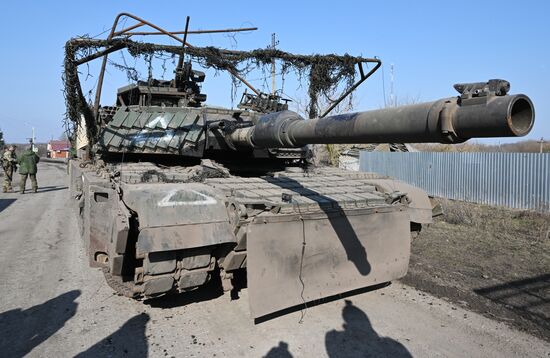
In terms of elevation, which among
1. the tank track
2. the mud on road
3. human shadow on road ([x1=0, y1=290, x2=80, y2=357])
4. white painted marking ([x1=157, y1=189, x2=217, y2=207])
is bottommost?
the mud on road

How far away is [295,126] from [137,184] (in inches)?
86.9

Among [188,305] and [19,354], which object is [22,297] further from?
[188,305]

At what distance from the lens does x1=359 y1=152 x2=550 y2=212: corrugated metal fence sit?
41.3 feet

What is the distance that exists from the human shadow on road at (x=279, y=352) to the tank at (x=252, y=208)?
0.39 metres

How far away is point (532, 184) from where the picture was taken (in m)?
12.7

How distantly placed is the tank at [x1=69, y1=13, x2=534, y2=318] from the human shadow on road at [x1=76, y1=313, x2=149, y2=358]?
0.37 m

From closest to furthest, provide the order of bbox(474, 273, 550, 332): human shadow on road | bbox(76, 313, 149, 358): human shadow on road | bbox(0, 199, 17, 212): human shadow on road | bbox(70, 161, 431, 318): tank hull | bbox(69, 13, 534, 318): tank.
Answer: bbox(69, 13, 534, 318): tank < bbox(76, 313, 149, 358): human shadow on road < bbox(70, 161, 431, 318): tank hull < bbox(474, 273, 550, 332): human shadow on road < bbox(0, 199, 17, 212): human shadow on road

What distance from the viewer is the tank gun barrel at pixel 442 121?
2.14 m

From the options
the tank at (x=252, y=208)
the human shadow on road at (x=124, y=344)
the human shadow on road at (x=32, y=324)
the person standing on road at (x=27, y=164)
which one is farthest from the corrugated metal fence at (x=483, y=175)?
the person standing on road at (x=27, y=164)

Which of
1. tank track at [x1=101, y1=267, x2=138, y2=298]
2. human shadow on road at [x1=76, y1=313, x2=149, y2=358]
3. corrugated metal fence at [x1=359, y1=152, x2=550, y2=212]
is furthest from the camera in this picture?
corrugated metal fence at [x1=359, y1=152, x2=550, y2=212]

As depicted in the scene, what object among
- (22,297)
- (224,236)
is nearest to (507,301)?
(224,236)

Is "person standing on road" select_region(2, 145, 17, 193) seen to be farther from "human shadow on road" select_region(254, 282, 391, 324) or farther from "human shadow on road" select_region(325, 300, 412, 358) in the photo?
"human shadow on road" select_region(325, 300, 412, 358)

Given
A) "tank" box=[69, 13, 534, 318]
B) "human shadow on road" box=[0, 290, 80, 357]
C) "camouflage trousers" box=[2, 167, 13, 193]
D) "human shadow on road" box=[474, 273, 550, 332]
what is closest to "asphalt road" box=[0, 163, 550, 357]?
"human shadow on road" box=[0, 290, 80, 357]

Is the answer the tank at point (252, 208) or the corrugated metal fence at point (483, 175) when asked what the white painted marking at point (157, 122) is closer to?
the tank at point (252, 208)
